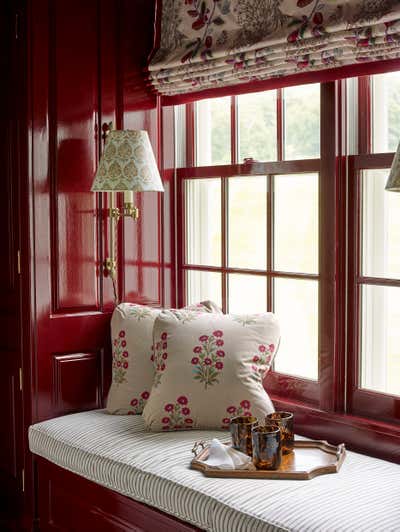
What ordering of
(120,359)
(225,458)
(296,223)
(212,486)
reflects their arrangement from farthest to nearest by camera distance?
(120,359), (296,223), (225,458), (212,486)

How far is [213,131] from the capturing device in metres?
3.68

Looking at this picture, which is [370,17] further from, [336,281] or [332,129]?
[336,281]

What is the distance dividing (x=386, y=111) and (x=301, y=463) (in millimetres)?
1295

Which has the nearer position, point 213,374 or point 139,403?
point 213,374

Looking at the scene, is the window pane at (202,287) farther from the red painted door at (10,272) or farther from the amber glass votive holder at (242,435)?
the amber glass votive holder at (242,435)

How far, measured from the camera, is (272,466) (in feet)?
8.39

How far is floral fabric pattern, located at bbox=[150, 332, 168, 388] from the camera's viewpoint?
3119 mm

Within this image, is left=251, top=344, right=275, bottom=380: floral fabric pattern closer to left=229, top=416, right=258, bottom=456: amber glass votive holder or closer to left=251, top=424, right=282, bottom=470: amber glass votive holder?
left=229, top=416, right=258, bottom=456: amber glass votive holder

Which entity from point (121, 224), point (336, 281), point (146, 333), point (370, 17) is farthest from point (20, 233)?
point (370, 17)

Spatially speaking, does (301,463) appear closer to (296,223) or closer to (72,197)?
(296,223)

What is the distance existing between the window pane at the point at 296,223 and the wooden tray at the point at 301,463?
739 millimetres

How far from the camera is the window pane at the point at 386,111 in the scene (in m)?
2.83

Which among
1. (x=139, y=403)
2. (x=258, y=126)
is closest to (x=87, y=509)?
(x=139, y=403)

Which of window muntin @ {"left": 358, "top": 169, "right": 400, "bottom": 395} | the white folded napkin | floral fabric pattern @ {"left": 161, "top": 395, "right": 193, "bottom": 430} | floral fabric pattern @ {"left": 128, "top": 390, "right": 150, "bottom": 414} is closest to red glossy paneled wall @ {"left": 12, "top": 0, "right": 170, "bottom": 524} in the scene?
floral fabric pattern @ {"left": 128, "top": 390, "right": 150, "bottom": 414}
